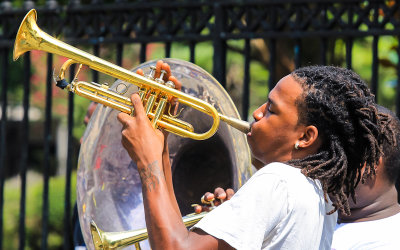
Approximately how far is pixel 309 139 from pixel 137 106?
54cm

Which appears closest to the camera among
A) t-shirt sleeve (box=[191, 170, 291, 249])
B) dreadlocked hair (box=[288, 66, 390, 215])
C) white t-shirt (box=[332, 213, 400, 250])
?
t-shirt sleeve (box=[191, 170, 291, 249])

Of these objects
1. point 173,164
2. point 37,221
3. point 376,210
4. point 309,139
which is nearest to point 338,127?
point 309,139

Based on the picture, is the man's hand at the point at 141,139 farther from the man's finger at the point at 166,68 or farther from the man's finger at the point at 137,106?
the man's finger at the point at 166,68

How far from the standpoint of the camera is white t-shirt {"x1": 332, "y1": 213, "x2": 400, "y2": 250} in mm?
2488

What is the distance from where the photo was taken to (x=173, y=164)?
2908 mm

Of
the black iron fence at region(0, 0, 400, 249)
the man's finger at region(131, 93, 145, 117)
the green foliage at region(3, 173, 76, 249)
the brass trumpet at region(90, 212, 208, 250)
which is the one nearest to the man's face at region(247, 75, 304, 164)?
the man's finger at region(131, 93, 145, 117)

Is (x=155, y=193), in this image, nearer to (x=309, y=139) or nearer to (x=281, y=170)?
(x=281, y=170)

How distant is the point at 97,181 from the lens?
9.26 ft

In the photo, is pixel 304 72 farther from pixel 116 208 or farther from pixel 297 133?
pixel 116 208

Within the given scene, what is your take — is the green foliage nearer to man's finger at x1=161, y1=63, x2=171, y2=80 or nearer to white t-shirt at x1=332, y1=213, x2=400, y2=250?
man's finger at x1=161, y1=63, x2=171, y2=80

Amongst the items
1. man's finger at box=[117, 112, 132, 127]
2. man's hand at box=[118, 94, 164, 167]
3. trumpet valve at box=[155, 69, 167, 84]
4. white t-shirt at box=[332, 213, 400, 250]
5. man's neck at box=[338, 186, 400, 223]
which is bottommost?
white t-shirt at box=[332, 213, 400, 250]

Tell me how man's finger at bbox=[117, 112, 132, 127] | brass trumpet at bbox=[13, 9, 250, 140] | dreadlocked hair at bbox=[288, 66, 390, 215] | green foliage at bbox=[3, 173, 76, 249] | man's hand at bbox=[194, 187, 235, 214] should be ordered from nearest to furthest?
dreadlocked hair at bbox=[288, 66, 390, 215], man's finger at bbox=[117, 112, 132, 127], brass trumpet at bbox=[13, 9, 250, 140], man's hand at bbox=[194, 187, 235, 214], green foliage at bbox=[3, 173, 76, 249]

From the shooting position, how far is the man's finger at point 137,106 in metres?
2.18

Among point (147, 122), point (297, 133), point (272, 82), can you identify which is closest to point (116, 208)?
point (147, 122)
